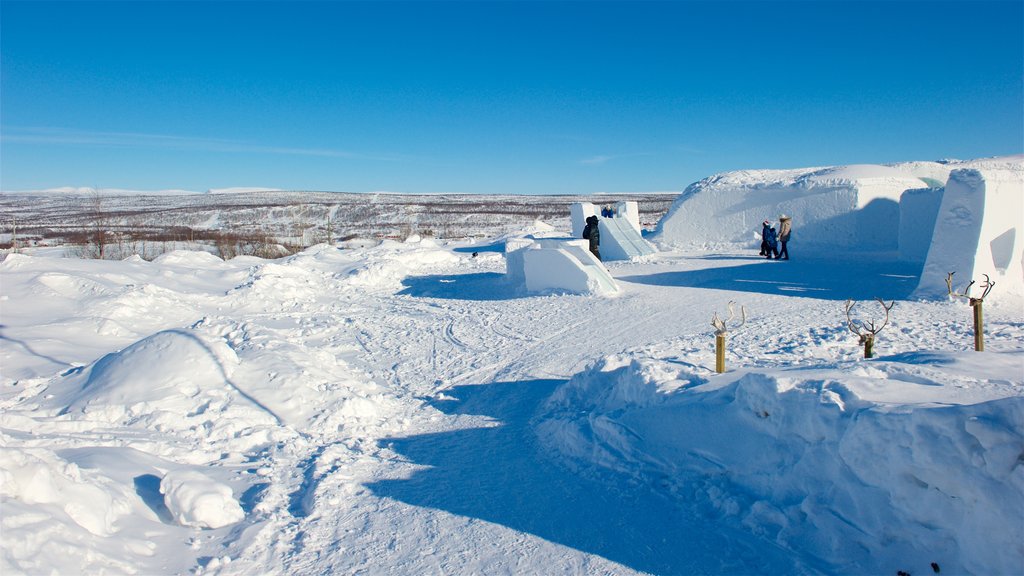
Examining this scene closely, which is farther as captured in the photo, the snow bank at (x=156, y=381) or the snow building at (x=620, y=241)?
the snow building at (x=620, y=241)

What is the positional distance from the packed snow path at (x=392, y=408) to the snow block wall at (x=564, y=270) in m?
0.46

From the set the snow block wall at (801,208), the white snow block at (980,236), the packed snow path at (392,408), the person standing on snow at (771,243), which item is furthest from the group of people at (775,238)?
the white snow block at (980,236)

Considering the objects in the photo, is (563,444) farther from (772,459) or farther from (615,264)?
(615,264)

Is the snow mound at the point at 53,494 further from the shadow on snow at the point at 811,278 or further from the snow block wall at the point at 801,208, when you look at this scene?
the snow block wall at the point at 801,208

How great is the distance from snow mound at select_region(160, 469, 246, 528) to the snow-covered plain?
17 mm

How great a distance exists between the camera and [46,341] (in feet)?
32.0

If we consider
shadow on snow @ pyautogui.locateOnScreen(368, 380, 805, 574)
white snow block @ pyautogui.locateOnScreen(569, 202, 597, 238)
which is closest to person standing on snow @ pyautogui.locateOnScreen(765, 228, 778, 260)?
white snow block @ pyautogui.locateOnScreen(569, 202, 597, 238)

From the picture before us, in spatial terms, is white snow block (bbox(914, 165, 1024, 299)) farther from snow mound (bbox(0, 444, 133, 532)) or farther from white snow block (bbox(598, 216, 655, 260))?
snow mound (bbox(0, 444, 133, 532))

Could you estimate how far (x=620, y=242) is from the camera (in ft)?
62.6

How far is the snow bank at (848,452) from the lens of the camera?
3.35 metres

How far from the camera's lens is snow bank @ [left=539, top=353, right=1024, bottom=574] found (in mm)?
3346

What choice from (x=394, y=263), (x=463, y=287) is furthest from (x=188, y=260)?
(x=463, y=287)

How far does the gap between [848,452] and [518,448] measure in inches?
122

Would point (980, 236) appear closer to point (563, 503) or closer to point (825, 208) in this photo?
point (825, 208)
